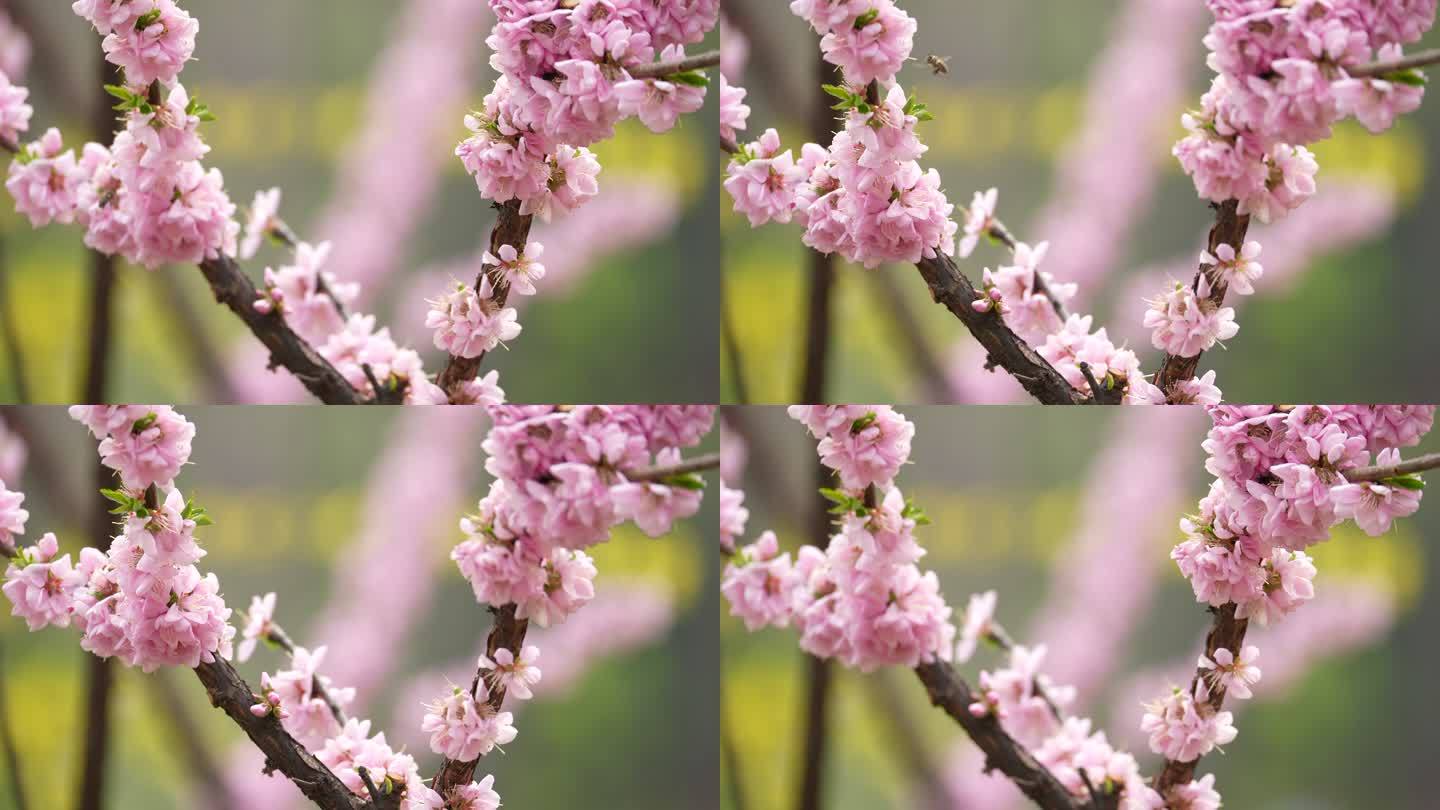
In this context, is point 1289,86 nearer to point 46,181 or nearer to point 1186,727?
point 1186,727

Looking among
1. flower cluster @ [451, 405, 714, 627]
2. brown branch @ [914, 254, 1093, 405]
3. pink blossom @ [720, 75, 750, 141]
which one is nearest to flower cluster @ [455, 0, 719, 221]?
pink blossom @ [720, 75, 750, 141]

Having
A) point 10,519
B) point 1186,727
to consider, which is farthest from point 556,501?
point 1186,727

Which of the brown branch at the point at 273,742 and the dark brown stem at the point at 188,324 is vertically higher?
the dark brown stem at the point at 188,324

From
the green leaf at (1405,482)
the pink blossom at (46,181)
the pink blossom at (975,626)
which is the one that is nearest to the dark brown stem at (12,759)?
the pink blossom at (46,181)

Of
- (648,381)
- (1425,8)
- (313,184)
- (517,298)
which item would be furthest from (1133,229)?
(313,184)

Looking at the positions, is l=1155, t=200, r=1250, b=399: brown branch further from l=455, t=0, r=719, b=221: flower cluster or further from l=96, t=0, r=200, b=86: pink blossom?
l=96, t=0, r=200, b=86: pink blossom

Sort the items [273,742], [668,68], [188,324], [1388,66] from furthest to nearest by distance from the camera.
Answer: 1. [188,324]
2. [273,742]
3. [668,68]
4. [1388,66]

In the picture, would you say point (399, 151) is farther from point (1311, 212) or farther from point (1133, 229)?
point (1311, 212)

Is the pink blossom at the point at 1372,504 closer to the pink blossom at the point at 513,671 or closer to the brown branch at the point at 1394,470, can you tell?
the brown branch at the point at 1394,470
